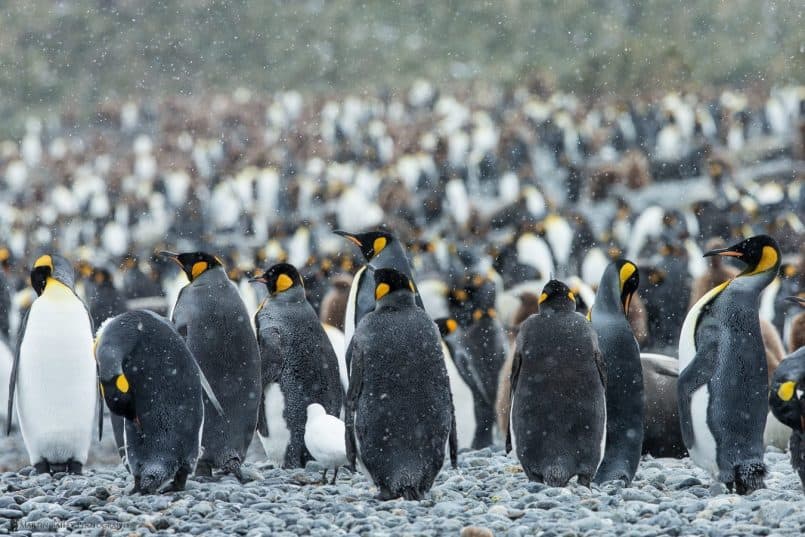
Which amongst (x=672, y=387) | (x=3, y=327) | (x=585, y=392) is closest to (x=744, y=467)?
(x=585, y=392)

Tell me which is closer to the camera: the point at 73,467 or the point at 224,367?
the point at 224,367

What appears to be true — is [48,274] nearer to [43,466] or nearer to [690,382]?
[43,466]

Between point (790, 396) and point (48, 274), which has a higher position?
point (48, 274)

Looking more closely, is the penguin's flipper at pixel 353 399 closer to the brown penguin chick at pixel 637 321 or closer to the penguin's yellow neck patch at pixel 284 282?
the penguin's yellow neck patch at pixel 284 282

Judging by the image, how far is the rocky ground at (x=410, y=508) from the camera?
13.8 ft

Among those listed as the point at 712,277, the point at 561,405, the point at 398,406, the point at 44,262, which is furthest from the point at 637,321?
the point at 44,262

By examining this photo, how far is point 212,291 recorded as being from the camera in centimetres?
576

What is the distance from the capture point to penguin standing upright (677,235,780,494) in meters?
5.13

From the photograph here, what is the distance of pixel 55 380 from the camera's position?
5.89 meters

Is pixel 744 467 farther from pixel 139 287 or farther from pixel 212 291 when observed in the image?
pixel 139 287

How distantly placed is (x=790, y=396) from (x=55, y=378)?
3.55 meters

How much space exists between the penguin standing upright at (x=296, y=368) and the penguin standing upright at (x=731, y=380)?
5.79 ft

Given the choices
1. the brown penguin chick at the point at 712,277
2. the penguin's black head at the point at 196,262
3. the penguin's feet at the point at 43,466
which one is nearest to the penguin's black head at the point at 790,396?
the penguin's black head at the point at 196,262

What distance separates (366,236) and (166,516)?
2.80 metres
